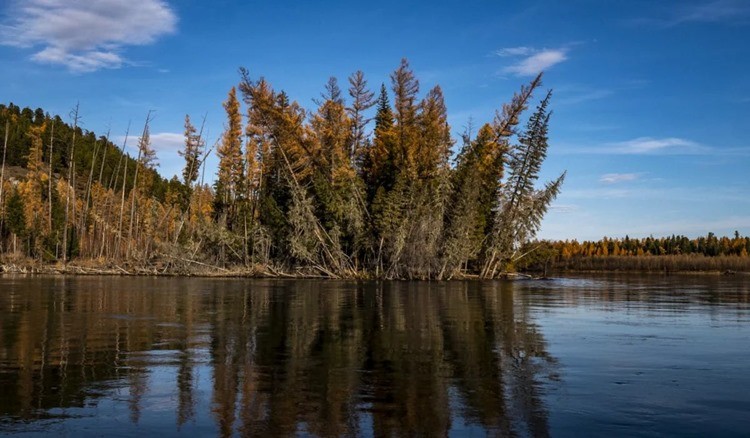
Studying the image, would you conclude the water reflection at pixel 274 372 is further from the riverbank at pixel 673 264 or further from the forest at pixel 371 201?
the riverbank at pixel 673 264

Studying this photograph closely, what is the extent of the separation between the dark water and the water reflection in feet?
0.12

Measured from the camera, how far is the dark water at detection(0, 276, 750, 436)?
721cm

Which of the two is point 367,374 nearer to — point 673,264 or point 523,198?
point 523,198

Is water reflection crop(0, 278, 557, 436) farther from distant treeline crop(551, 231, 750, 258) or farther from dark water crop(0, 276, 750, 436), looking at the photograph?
distant treeline crop(551, 231, 750, 258)

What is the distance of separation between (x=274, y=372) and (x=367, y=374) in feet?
4.94

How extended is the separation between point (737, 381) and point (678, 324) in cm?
894

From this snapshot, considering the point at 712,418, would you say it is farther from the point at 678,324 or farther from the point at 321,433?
the point at 678,324

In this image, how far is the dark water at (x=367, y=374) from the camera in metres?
7.21

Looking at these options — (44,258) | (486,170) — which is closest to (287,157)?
(486,170)

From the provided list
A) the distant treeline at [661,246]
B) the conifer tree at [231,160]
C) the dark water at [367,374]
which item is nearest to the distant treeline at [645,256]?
the distant treeline at [661,246]

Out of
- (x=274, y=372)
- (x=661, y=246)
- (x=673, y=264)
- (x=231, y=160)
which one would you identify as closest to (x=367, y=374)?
(x=274, y=372)

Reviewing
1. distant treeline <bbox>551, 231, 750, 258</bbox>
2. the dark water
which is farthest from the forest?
distant treeline <bbox>551, 231, 750, 258</bbox>

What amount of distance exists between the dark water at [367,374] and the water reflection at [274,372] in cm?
4

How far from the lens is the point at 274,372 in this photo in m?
10.1
